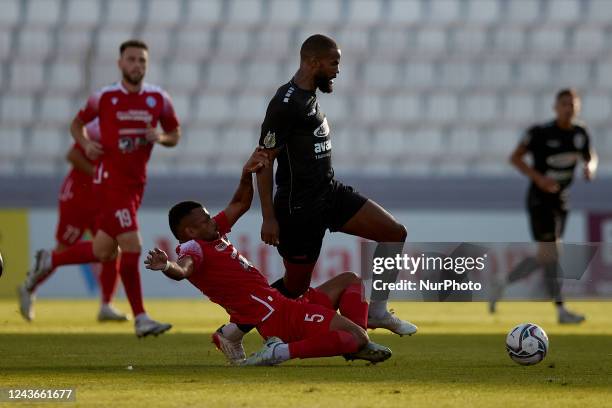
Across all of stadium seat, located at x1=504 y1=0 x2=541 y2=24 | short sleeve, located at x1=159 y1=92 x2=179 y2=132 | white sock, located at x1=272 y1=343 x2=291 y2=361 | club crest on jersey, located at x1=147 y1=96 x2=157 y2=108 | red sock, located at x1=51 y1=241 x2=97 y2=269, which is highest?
stadium seat, located at x1=504 y1=0 x2=541 y2=24

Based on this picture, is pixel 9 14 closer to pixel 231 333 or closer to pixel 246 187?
pixel 246 187

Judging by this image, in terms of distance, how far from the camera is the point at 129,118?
361 inches

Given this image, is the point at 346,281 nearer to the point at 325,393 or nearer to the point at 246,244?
the point at 325,393

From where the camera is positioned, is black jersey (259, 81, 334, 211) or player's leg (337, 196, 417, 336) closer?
black jersey (259, 81, 334, 211)

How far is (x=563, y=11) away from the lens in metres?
19.7

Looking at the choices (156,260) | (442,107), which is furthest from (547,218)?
(442,107)

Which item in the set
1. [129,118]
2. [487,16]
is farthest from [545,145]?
[487,16]

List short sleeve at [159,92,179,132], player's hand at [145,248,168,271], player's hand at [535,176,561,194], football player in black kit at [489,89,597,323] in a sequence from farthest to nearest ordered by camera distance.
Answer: football player in black kit at [489,89,597,323] → player's hand at [535,176,561,194] → short sleeve at [159,92,179,132] → player's hand at [145,248,168,271]

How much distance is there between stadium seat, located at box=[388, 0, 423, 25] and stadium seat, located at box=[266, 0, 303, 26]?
Result: 1.41 meters

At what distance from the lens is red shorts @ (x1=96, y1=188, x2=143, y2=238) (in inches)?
358

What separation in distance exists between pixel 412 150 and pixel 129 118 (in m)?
9.65

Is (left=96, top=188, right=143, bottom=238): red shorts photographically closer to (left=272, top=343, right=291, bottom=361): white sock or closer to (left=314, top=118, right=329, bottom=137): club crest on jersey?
(left=314, top=118, right=329, bottom=137): club crest on jersey

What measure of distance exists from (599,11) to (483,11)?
5.79 feet

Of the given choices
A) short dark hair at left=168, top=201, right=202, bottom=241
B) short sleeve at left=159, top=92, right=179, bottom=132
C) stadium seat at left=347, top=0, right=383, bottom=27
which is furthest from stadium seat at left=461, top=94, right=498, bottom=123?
short dark hair at left=168, top=201, right=202, bottom=241
